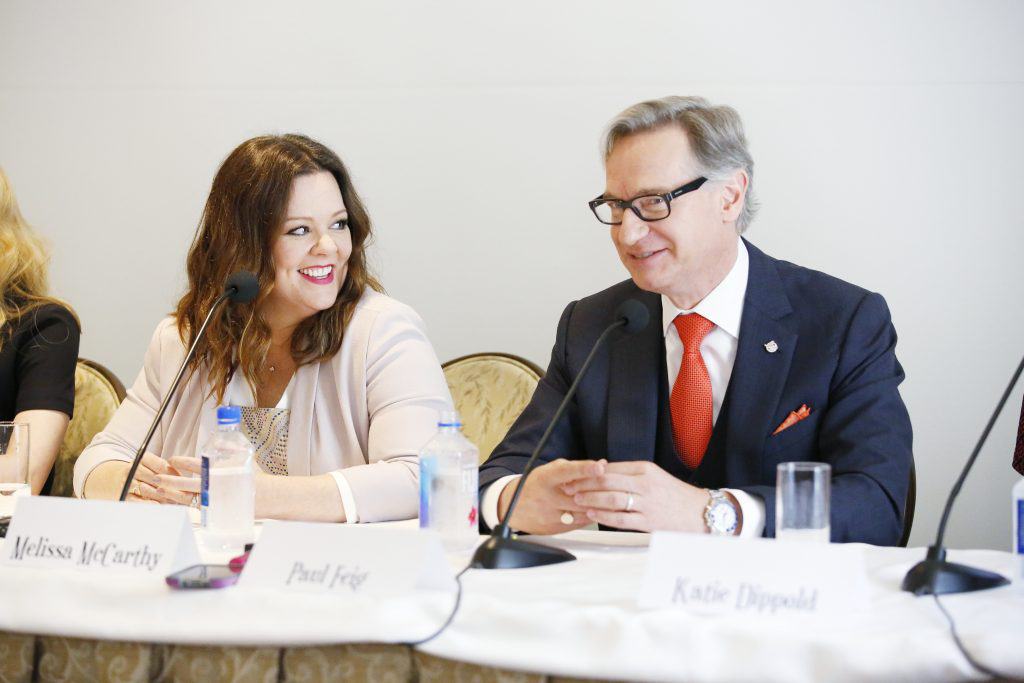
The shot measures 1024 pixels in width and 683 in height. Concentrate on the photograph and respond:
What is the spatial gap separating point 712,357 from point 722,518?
46 centimetres

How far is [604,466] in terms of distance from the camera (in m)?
1.56

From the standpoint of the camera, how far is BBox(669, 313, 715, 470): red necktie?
192 cm

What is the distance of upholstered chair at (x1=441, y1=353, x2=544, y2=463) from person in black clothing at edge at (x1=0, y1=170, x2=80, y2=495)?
93 centimetres

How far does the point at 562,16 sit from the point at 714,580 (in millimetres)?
2165

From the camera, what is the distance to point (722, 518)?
158cm

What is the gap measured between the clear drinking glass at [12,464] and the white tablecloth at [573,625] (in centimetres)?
49

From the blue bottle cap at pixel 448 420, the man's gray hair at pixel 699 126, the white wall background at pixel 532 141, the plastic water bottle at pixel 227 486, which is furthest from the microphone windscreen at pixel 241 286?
the white wall background at pixel 532 141

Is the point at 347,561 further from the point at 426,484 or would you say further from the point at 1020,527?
the point at 1020,527

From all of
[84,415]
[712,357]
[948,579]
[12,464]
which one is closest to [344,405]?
[12,464]

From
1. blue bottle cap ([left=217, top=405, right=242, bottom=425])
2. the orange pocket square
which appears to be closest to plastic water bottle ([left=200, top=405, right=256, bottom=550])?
blue bottle cap ([left=217, top=405, right=242, bottom=425])

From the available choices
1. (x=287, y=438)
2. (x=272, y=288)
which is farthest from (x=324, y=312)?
(x=287, y=438)

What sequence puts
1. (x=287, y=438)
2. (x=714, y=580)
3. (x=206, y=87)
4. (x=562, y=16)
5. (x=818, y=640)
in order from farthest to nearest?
(x=206, y=87) → (x=562, y=16) → (x=287, y=438) → (x=714, y=580) → (x=818, y=640)

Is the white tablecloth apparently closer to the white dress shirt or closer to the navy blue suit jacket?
the navy blue suit jacket

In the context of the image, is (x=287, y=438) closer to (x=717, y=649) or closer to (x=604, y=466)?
(x=604, y=466)
